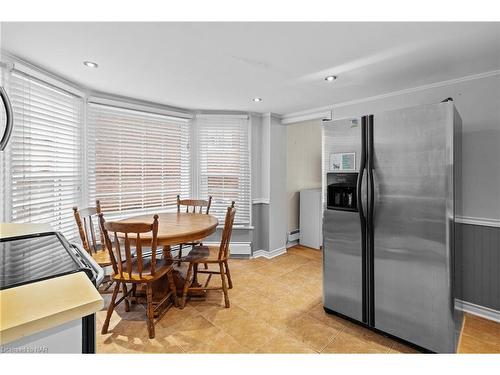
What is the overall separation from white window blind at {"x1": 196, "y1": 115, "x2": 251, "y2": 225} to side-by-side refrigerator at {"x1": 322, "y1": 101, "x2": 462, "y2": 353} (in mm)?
1755

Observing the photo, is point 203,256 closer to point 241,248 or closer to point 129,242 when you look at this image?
point 129,242

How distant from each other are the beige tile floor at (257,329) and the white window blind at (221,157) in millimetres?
1480

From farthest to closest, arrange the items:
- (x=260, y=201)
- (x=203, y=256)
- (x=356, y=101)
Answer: (x=260, y=201) < (x=356, y=101) < (x=203, y=256)

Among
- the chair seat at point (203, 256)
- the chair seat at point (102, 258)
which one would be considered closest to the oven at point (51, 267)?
the chair seat at point (102, 258)

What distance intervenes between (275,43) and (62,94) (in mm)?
2220

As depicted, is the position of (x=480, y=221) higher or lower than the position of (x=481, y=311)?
higher

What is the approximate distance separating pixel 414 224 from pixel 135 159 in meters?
3.15

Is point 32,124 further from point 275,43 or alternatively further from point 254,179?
point 254,179

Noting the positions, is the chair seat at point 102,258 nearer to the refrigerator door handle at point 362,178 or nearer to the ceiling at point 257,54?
the ceiling at point 257,54

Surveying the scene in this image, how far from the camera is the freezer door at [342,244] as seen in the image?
2055mm

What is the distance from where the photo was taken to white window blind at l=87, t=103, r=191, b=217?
116 inches

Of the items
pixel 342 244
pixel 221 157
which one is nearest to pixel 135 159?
pixel 221 157

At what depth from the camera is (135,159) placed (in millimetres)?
3260

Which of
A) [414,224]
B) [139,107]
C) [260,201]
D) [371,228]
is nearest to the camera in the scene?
[414,224]
